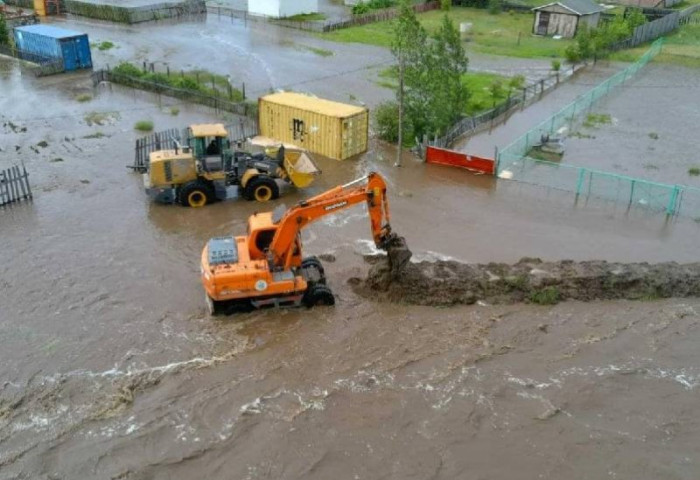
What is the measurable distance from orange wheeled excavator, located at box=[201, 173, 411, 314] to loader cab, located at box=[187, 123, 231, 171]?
6488mm

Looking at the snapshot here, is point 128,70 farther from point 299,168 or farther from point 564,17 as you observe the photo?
A: point 564,17

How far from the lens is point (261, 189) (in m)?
23.2

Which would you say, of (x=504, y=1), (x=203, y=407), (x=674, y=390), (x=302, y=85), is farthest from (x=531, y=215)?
(x=504, y=1)

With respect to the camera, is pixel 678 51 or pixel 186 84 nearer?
pixel 186 84

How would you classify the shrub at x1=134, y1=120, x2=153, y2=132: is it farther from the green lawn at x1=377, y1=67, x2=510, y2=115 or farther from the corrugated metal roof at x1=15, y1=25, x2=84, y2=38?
the corrugated metal roof at x1=15, y1=25, x2=84, y2=38

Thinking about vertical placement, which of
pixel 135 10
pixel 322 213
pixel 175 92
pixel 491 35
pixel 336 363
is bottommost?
pixel 336 363

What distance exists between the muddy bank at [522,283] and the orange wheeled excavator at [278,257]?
89 centimetres

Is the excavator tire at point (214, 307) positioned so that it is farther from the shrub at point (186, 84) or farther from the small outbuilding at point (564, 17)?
the small outbuilding at point (564, 17)

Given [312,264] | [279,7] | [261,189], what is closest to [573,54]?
[279,7]

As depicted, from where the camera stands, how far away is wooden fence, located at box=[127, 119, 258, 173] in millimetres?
25562

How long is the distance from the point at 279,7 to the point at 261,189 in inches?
1482

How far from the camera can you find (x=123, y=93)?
1436 inches

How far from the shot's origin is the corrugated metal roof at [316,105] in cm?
2708

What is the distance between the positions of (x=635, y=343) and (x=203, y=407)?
1012 cm
